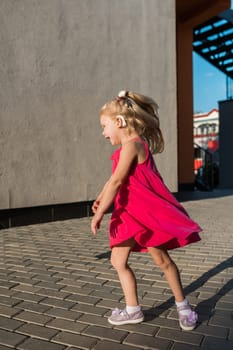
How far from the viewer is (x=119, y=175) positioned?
2.54 meters

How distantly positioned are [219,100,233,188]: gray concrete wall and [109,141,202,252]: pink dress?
1651cm

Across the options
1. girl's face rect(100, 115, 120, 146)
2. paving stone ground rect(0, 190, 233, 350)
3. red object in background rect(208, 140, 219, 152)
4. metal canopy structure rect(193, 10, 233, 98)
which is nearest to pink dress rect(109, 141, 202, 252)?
girl's face rect(100, 115, 120, 146)

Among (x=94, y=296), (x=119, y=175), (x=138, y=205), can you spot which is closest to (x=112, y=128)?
(x=119, y=175)

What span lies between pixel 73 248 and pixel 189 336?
9.70 ft

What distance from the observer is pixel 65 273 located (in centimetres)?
413

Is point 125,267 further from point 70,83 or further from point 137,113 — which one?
point 70,83

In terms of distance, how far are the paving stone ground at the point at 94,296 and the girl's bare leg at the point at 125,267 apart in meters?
0.21

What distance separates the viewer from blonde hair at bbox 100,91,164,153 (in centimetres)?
263

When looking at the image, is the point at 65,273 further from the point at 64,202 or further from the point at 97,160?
the point at 97,160

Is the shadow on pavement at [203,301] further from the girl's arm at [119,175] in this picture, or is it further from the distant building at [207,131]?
the distant building at [207,131]

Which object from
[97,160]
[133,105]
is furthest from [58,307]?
[97,160]

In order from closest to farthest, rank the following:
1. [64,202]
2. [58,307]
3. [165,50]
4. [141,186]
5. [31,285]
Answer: [141,186]
[58,307]
[31,285]
[64,202]
[165,50]

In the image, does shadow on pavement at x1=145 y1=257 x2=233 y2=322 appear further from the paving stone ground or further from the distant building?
the distant building

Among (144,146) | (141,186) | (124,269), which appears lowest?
(124,269)
